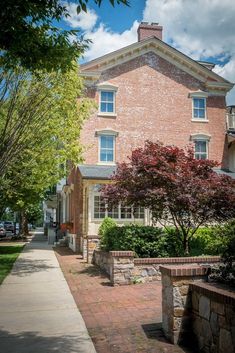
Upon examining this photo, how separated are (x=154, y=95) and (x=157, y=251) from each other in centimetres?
1480

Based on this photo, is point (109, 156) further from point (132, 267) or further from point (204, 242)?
point (132, 267)

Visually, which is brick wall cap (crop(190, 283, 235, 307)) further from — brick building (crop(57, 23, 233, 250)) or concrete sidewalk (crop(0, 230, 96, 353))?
brick building (crop(57, 23, 233, 250))

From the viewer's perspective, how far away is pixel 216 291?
17.1 ft

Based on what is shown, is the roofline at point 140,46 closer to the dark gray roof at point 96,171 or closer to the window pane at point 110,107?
the window pane at point 110,107

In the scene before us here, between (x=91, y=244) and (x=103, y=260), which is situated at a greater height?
(x=91, y=244)

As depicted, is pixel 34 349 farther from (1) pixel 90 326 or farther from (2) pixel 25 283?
(2) pixel 25 283

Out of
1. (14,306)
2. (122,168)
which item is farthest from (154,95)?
(14,306)

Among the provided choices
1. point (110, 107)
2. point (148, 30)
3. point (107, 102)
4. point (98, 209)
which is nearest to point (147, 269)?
point (98, 209)

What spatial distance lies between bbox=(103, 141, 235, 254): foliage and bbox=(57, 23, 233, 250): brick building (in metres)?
Answer: 9.20

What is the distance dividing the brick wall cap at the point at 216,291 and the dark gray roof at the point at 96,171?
14388mm

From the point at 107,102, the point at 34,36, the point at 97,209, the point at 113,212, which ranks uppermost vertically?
the point at 107,102

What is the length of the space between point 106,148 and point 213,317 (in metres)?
18.9

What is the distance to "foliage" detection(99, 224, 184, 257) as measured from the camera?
40.0 feet

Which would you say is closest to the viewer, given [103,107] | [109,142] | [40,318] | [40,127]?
[40,318]
